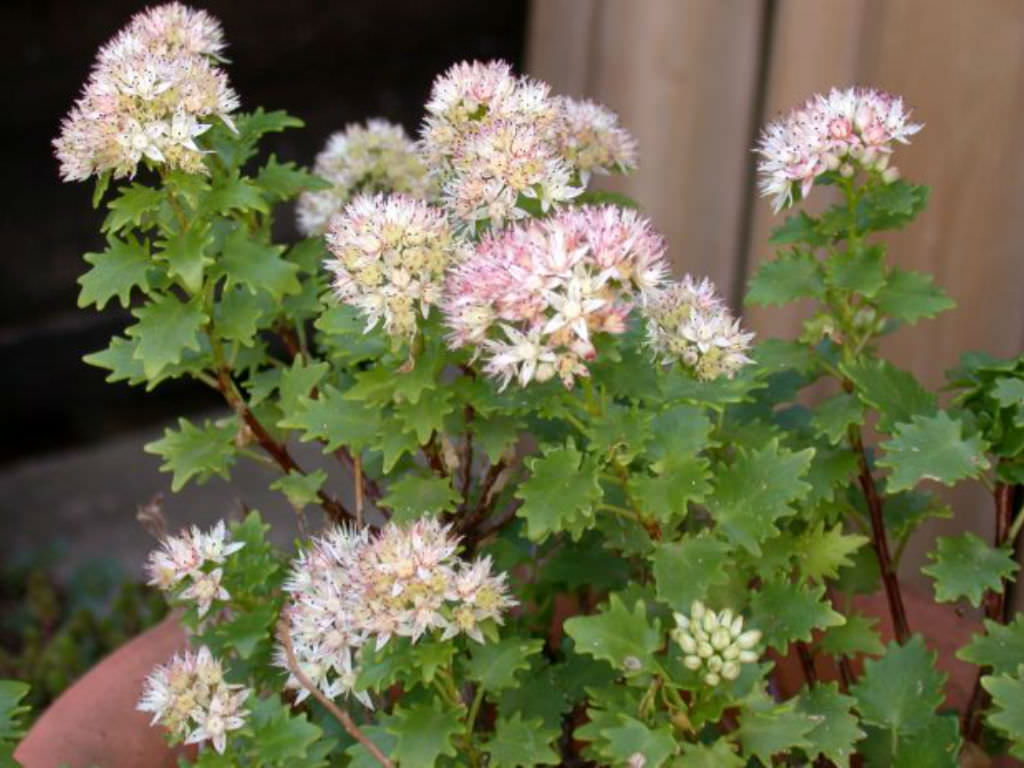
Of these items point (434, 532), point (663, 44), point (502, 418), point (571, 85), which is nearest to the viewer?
point (434, 532)

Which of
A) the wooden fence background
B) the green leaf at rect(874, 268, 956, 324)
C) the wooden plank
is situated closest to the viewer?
the green leaf at rect(874, 268, 956, 324)

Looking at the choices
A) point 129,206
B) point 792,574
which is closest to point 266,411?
point 129,206

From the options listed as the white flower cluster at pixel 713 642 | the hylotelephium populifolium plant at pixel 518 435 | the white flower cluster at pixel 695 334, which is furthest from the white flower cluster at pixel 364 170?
the white flower cluster at pixel 713 642

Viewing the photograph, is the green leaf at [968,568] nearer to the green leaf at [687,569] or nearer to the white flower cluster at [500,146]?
the green leaf at [687,569]

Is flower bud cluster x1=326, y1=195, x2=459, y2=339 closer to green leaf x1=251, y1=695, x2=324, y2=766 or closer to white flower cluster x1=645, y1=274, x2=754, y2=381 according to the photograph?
white flower cluster x1=645, y1=274, x2=754, y2=381

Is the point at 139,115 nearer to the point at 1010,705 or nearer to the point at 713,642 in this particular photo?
the point at 713,642

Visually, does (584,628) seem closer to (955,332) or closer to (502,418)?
(502,418)

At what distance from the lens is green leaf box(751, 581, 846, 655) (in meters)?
1.17

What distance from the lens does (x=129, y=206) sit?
1129mm

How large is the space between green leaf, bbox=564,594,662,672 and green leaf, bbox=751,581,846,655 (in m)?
0.13

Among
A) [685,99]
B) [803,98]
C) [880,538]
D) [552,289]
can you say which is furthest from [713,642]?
[685,99]

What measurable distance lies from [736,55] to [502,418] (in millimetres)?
1147

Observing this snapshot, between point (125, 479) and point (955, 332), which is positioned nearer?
point (955, 332)

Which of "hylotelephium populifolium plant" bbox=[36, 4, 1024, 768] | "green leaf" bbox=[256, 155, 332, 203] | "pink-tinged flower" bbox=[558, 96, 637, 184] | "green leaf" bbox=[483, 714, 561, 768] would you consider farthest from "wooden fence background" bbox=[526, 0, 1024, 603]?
"green leaf" bbox=[483, 714, 561, 768]
